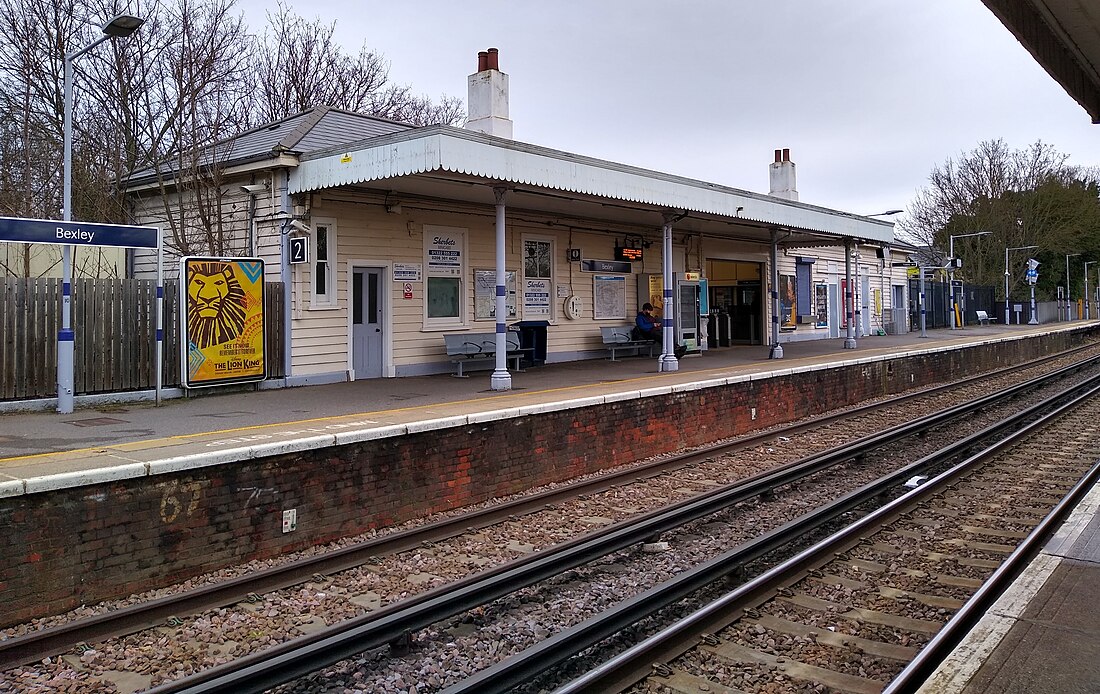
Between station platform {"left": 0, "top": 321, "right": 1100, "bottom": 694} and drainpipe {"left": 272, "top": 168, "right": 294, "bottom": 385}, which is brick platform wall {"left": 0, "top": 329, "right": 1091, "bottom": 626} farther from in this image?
drainpipe {"left": 272, "top": 168, "right": 294, "bottom": 385}

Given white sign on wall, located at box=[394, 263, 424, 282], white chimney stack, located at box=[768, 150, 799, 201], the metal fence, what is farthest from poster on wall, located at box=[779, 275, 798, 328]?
white sign on wall, located at box=[394, 263, 424, 282]

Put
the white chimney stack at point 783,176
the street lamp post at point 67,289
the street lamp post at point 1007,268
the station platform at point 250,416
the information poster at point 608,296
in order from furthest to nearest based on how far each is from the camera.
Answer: the street lamp post at point 1007,268 → the white chimney stack at point 783,176 → the information poster at point 608,296 → the street lamp post at point 67,289 → the station platform at point 250,416

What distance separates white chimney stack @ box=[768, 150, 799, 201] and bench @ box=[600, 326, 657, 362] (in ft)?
29.0

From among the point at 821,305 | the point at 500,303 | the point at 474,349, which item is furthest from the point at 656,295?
the point at 821,305

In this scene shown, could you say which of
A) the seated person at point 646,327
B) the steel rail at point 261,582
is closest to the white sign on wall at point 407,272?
the steel rail at point 261,582

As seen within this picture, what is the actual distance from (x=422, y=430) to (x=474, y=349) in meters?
6.56

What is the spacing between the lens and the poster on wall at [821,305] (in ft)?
96.8

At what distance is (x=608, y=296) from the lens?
1897 centimetres

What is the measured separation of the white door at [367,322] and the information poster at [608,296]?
5.98 m

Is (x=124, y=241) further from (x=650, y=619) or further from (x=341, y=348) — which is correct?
(x=650, y=619)

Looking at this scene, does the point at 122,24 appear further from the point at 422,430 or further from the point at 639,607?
the point at 639,607

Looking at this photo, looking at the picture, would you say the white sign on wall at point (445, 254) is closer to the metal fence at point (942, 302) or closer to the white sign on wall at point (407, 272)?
the white sign on wall at point (407, 272)

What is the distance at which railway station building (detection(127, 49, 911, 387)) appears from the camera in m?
12.3

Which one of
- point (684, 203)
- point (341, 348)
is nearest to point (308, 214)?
point (341, 348)
